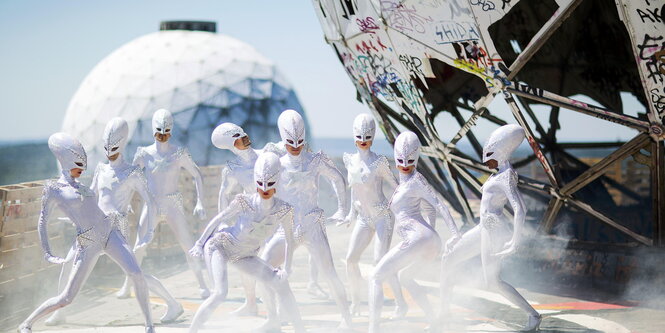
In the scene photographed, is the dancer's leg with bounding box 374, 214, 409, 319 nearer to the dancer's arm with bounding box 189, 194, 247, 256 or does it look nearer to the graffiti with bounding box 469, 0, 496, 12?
the dancer's arm with bounding box 189, 194, 247, 256

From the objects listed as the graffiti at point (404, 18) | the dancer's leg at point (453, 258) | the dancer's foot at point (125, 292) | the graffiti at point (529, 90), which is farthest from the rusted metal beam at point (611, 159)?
the dancer's foot at point (125, 292)

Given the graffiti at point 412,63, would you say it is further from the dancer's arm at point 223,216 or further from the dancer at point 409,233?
the dancer's arm at point 223,216

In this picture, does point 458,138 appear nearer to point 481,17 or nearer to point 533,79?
point 481,17

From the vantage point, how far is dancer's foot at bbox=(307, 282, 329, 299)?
983 centimetres

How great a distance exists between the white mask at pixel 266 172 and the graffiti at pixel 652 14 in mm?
3790

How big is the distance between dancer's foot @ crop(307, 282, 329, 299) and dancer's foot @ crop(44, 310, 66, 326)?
9.77 feet

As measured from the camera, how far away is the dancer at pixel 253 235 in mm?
7000

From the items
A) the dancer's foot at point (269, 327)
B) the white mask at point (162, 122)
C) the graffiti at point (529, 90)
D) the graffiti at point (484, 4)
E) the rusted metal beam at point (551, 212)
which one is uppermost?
the graffiti at point (484, 4)

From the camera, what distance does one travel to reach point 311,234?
789 cm

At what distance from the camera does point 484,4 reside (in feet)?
27.4

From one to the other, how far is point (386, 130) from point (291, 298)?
481 cm

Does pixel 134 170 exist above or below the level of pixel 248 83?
above

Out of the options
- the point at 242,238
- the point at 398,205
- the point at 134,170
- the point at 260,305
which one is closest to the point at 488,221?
the point at 398,205

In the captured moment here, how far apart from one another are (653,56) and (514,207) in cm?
207
